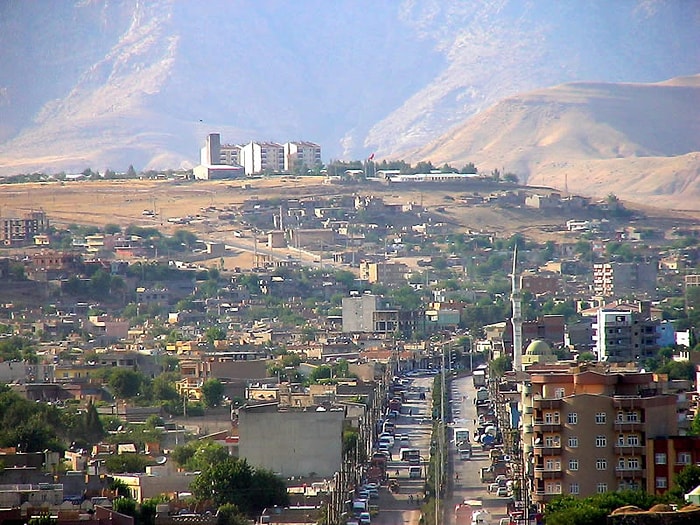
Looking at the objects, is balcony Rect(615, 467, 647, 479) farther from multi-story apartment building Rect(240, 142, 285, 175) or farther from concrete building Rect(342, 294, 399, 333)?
multi-story apartment building Rect(240, 142, 285, 175)

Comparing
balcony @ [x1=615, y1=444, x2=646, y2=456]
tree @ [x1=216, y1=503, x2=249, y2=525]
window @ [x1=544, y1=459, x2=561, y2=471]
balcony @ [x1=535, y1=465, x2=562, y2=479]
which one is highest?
balcony @ [x1=615, y1=444, x2=646, y2=456]

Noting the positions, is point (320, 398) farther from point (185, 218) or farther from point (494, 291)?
point (185, 218)

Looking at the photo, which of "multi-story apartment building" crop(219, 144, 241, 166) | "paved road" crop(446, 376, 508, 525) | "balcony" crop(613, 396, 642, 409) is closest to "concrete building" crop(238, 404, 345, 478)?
"paved road" crop(446, 376, 508, 525)

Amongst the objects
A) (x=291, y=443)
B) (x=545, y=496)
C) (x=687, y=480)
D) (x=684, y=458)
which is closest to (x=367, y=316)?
(x=291, y=443)

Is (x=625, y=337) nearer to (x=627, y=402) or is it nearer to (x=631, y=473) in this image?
(x=627, y=402)

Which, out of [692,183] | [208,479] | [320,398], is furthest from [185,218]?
[208,479]
